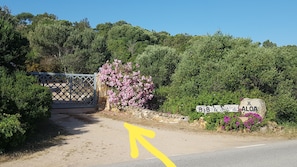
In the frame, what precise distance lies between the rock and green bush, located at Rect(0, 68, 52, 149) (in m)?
6.91

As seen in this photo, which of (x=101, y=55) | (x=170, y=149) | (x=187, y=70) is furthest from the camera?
(x=101, y=55)

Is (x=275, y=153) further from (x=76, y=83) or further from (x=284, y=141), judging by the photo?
(x=76, y=83)

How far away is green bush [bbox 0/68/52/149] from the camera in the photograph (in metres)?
7.22

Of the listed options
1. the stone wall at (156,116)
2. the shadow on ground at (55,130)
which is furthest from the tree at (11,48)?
the stone wall at (156,116)

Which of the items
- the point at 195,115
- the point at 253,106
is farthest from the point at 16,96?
the point at 253,106

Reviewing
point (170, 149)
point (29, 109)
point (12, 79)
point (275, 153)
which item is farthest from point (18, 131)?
point (275, 153)

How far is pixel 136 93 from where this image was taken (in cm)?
1434

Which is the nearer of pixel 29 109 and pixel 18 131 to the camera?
pixel 18 131

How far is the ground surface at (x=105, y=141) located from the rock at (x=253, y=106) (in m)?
1.19

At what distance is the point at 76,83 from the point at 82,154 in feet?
30.3

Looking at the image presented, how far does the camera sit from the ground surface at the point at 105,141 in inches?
274

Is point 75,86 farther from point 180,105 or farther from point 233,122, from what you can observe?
point 233,122

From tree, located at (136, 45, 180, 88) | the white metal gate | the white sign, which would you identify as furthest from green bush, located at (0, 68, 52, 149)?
tree, located at (136, 45, 180, 88)

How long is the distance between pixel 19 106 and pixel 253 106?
7.94m
